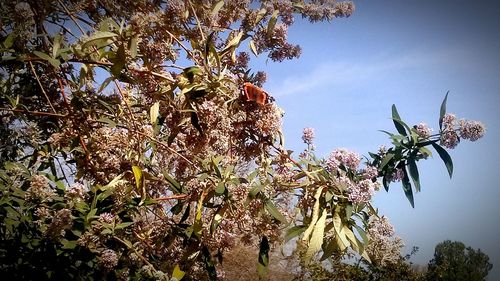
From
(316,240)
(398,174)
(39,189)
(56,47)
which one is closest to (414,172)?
(398,174)

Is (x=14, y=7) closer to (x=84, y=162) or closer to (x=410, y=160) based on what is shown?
(x=84, y=162)

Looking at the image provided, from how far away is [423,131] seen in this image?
171 cm

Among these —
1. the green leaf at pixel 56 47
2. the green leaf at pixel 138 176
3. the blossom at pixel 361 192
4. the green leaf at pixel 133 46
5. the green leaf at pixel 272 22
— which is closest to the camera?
the blossom at pixel 361 192

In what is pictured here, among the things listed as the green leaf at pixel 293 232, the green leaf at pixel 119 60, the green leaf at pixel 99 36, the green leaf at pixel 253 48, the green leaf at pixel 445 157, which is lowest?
the green leaf at pixel 293 232

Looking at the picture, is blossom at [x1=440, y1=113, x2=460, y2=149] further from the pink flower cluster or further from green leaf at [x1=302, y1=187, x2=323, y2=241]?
green leaf at [x1=302, y1=187, x2=323, y2=241]

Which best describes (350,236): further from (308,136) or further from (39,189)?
(39,189)

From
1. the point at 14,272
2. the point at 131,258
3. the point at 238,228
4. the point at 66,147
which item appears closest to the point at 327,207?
the point at 238,228

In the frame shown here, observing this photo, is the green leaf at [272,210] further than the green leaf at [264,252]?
No

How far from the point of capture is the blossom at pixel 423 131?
1697 mm

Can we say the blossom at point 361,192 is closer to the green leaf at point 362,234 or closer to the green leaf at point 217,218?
the green leaf at point 362,234

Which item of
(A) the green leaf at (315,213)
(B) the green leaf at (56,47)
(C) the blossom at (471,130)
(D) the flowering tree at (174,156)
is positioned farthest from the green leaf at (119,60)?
(C) the blossom at (471,130)

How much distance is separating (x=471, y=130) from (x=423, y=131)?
0.20m

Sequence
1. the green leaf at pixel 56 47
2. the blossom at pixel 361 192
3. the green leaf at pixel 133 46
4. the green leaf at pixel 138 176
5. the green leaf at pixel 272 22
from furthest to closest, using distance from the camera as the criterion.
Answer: the green leaf at pixel 272 22, the green leaf at pixel 56 47, the green leaf at pixel 138 176, the green leaf at pixel 133 46, the blossom at pixel 361 192

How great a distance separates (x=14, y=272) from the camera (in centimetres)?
249
